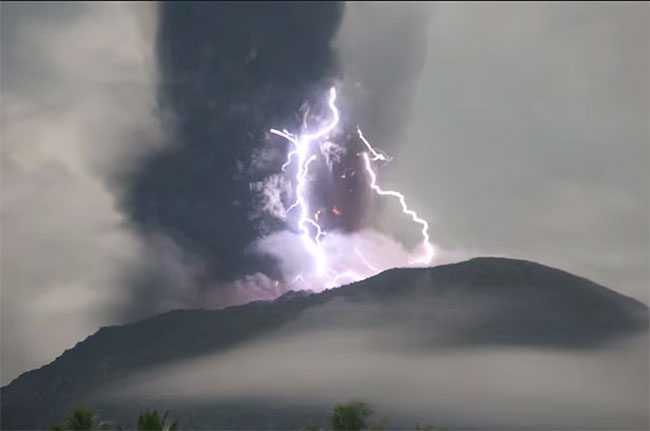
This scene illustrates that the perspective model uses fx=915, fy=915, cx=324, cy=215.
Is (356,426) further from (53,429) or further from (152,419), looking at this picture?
(53,429)

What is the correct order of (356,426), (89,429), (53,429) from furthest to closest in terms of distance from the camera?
1. (356,426)
2. (89,429)
3. (53,429)

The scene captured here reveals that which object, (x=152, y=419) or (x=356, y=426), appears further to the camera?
(x=356, y=426)

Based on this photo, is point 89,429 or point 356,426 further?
point 356,426

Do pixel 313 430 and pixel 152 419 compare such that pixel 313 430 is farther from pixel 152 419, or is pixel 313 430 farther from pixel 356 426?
pixel 152 419

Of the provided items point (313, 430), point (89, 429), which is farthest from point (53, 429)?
point (313, 430)

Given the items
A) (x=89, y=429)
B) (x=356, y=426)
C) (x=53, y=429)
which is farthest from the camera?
(x=356, y=426)

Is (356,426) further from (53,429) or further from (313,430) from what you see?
(53,429)

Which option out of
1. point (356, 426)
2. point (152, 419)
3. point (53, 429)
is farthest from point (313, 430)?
point (53, 429)
